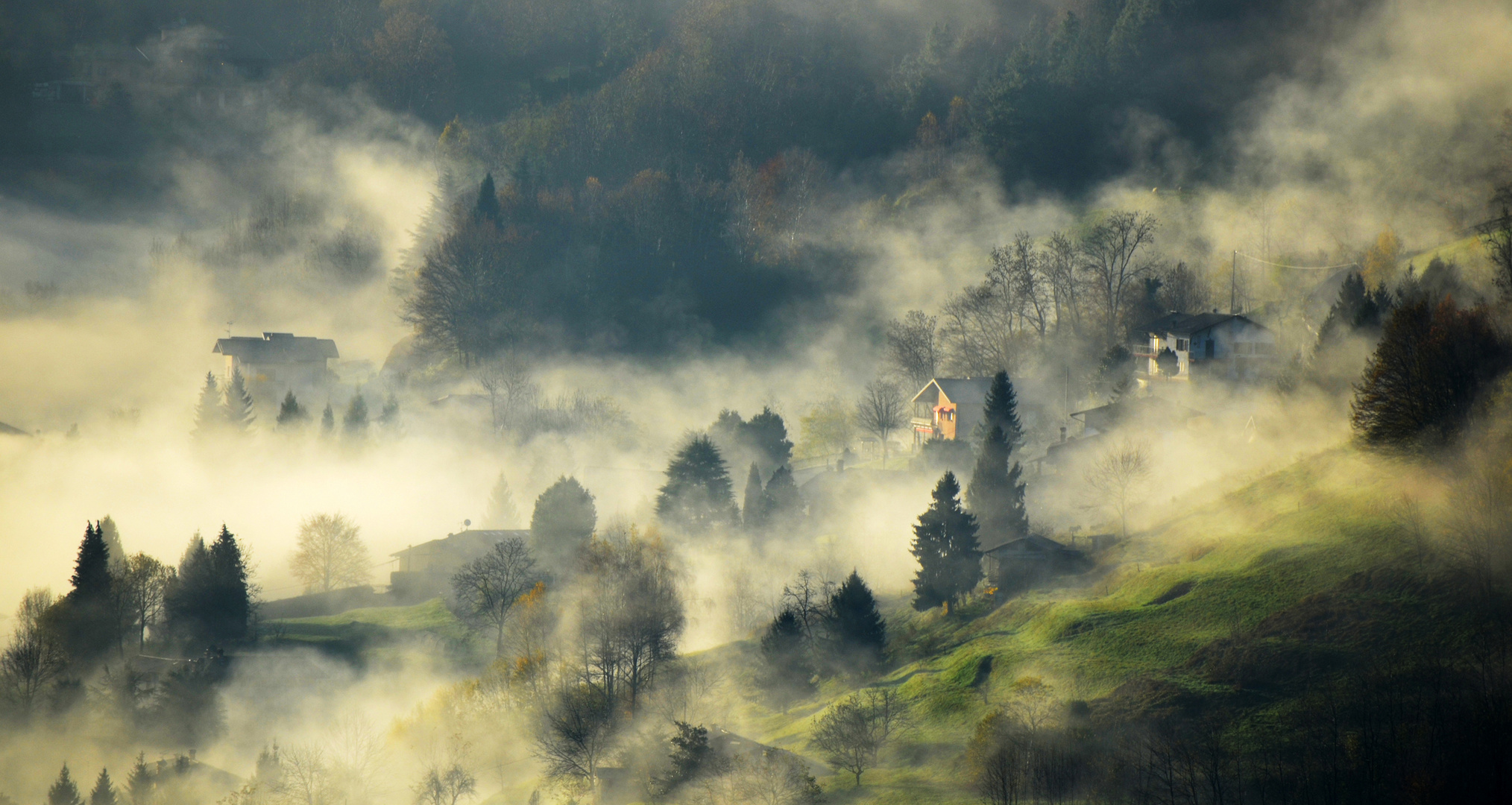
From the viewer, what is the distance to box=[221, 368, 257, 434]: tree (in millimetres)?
114938

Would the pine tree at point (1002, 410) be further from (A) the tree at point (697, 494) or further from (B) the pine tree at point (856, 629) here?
(B) the pine tree at point (856, 629)

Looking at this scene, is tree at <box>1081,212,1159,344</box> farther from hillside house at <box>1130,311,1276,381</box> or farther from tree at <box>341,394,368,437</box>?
tree at <box>341,394,368,437</box>

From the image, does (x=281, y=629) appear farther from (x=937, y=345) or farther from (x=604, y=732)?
(x=937, y=345)

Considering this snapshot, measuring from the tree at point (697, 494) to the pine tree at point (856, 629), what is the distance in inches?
774

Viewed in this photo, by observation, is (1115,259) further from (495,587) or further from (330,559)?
(330,559)

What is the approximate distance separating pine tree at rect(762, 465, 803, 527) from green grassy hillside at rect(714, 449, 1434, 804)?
17.7m

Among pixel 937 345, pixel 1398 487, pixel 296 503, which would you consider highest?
pixel 937 345

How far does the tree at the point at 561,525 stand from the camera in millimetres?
71125

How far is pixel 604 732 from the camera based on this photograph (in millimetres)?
53188

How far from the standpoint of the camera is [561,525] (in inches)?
2842

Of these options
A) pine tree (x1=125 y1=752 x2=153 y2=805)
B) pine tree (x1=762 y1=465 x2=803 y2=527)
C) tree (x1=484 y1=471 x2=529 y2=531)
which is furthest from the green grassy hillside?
tree (x1=484 y1=471 x2=529 y2=531)

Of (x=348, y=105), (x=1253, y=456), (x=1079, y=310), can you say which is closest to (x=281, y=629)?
(x=1253, y=456)

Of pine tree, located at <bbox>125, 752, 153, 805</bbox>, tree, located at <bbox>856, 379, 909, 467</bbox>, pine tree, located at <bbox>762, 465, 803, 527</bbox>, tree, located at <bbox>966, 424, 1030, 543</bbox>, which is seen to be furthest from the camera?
tree, located at <bbox>856, 379, 909, 467</bbox>

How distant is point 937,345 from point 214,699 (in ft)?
250
